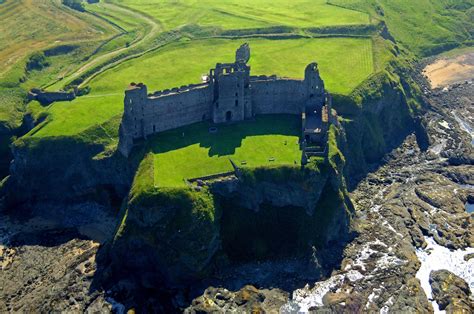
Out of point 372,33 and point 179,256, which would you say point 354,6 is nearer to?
point 372,33

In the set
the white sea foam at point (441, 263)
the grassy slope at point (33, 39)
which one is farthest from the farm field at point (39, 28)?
the white sea foam at point (441, 263)

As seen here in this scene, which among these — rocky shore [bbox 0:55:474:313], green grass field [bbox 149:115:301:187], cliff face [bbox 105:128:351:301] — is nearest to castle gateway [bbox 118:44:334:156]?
green grass field [bbox 149:115:301:187]

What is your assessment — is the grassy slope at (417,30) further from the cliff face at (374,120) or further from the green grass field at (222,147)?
the green grass field at (222,147)

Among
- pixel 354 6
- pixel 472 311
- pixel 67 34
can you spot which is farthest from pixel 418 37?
pixel 472 311

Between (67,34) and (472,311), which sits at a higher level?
(67,34)

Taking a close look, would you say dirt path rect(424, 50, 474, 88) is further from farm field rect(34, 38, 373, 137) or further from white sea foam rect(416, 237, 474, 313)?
white sea foam rect(416, 237, 474, 313)

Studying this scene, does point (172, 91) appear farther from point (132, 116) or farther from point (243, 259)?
point (243, 259)
